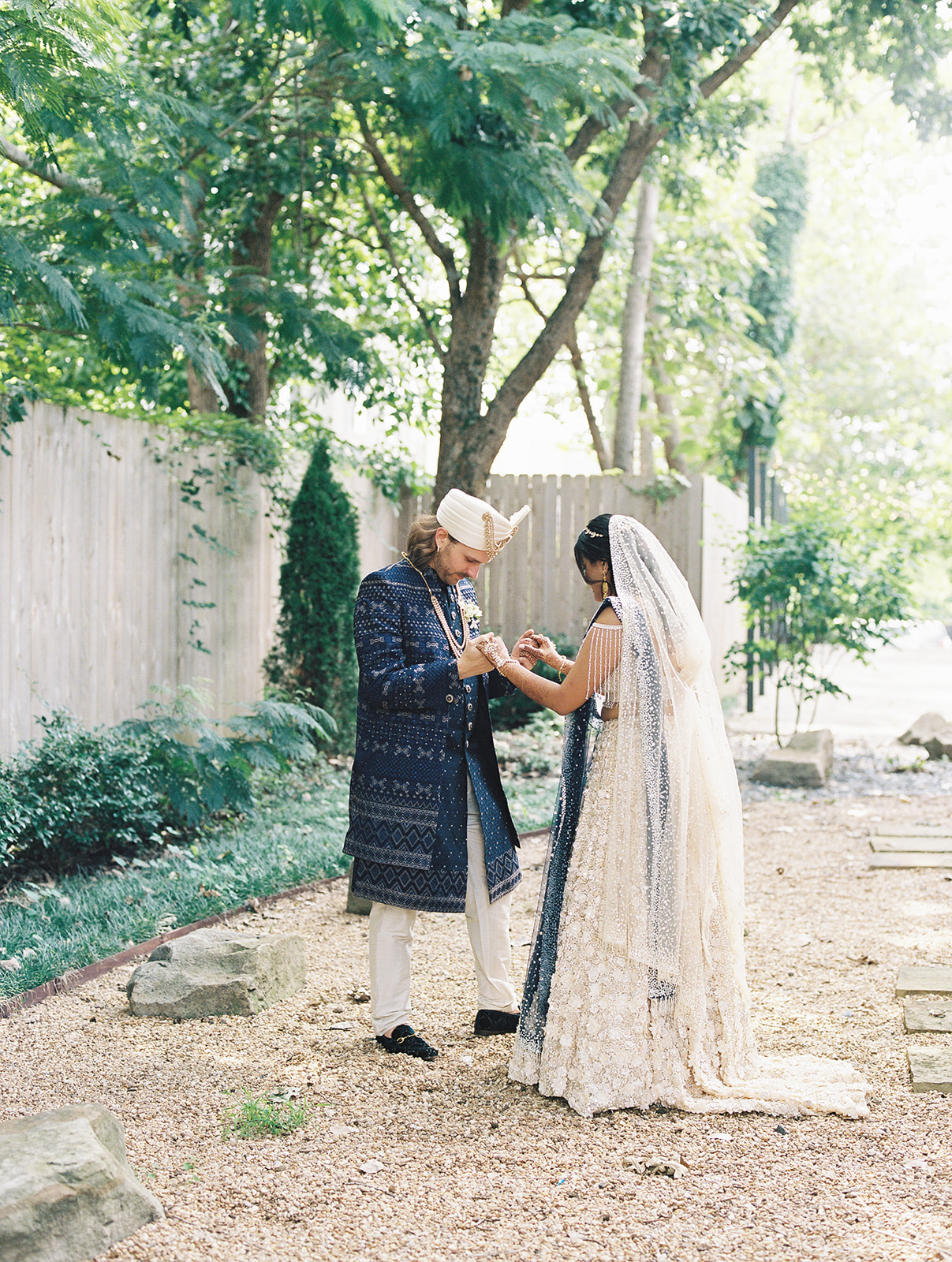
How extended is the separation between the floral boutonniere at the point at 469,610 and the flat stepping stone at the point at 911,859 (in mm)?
3618

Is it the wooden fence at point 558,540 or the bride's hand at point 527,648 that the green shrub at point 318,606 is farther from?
the bride's hand at point 527,648

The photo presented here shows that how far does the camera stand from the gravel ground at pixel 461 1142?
8.41ft

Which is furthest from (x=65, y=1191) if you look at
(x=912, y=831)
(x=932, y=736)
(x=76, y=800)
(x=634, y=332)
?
(x=634, y=332)

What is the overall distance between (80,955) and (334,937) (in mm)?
1102

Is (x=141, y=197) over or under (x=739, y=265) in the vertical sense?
under

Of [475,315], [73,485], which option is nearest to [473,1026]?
[73,485]

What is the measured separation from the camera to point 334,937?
516cm

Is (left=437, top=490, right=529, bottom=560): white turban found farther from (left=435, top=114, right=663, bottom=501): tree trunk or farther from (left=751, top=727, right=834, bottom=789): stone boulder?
(left=751, top=727, right=834, bottom=789): stone boulder

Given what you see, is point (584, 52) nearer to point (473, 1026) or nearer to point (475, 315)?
point (475, 315)

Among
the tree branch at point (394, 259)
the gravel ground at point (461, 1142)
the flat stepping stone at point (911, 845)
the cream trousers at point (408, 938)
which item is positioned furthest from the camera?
the tree branch at point (394, 259)

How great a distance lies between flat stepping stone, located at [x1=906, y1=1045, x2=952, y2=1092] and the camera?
11.0 ft

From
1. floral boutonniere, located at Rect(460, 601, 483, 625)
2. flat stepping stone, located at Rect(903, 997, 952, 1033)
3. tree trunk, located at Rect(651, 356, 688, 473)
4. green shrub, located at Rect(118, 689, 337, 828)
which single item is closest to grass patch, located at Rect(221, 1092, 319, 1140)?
floral boutonniere, located at Rect(460, 601, 483, 625)

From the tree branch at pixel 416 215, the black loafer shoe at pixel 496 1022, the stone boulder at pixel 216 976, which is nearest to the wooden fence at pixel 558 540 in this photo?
the tree branch at pixel 416 215

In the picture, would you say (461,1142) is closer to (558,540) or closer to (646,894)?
(646,894)
